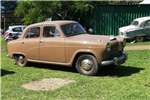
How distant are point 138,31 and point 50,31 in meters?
12.9

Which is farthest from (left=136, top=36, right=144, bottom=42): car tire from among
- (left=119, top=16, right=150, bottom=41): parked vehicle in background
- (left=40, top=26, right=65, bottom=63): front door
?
(left=40, top=26, right=65, bottom=63): front door

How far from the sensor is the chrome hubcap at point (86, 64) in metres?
11.2

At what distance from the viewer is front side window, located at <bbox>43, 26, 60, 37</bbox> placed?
39.4ft

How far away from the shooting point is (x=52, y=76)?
36.7 ft

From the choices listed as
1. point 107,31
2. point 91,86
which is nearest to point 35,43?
point 91,86

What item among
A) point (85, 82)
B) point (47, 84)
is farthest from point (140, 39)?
point (47, 84)

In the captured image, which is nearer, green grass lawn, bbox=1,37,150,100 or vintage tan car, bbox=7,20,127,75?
green grass lawn, bbox=1,37,150,100

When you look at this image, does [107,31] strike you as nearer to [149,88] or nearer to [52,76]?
[52,76]

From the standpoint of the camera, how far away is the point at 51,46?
12.0 meters

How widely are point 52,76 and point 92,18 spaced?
57.4 ft

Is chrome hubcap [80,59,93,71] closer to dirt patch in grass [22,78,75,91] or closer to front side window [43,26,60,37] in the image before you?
dirt patch in grass [22,78,75,91]

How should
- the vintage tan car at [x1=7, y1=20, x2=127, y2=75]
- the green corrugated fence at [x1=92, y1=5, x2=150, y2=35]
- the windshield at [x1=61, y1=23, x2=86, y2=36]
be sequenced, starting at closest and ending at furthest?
the vintage tan car at [x1=7, y1=20, x2=127, y2=75] → the windshield at [x1=61, y1=23, x2=86, y2=36] → the green corrugated fence at [x1=92, y1=5, x2=150, y2=35]

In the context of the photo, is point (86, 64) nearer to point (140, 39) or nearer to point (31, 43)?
point (31, 43)

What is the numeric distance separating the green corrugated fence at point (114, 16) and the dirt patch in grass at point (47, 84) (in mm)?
17087
